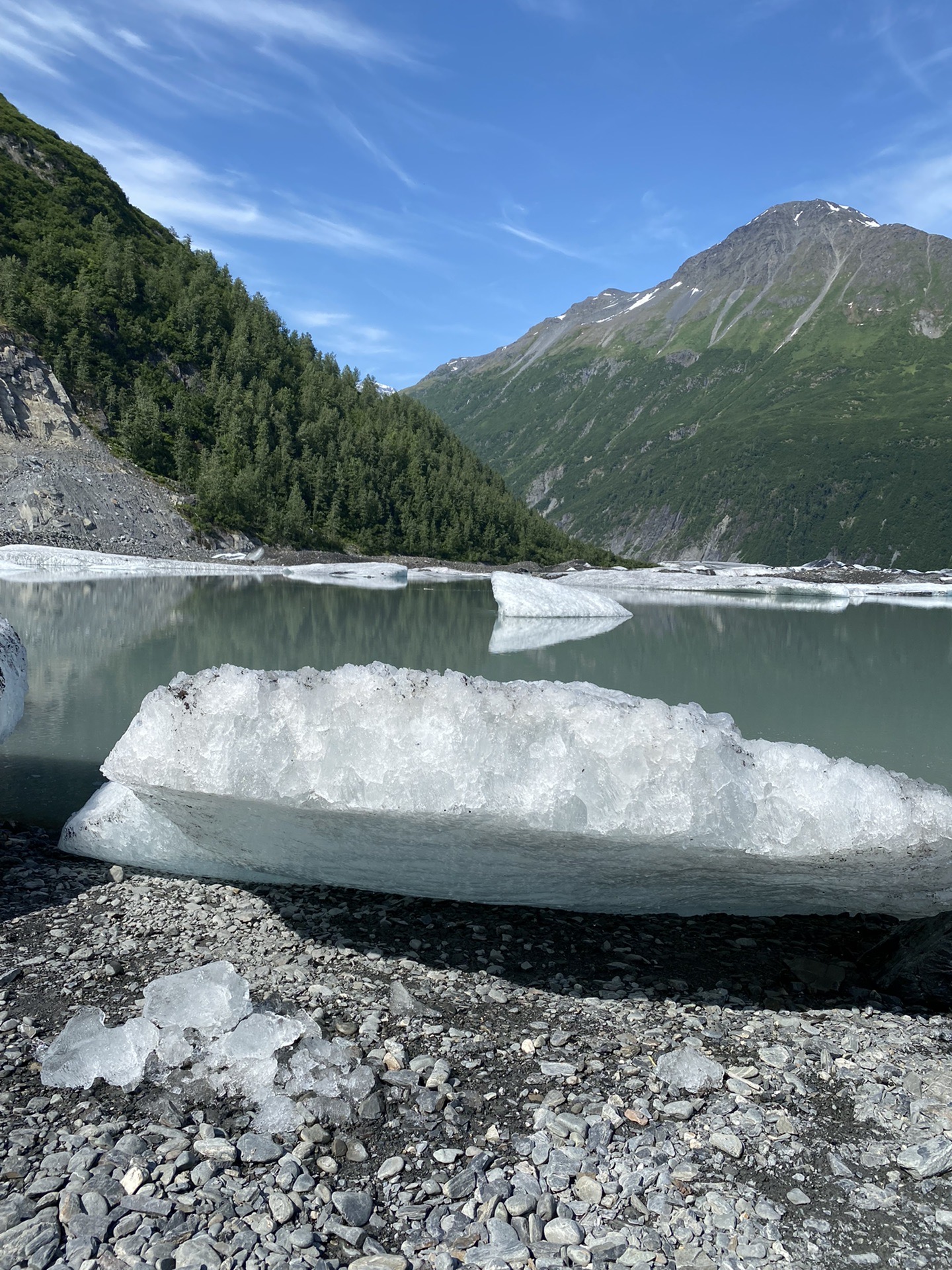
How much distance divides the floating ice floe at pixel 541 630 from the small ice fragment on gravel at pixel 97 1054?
14343mm

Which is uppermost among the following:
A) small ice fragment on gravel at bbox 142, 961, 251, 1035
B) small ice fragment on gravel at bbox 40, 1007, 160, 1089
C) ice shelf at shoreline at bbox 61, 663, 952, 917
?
ice shelf at shoreline at bbox 61, 663, 952, 917

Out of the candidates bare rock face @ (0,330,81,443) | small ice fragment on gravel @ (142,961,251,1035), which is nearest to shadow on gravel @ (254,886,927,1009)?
small ice fragment on gravel @ (142,961,251,1035)

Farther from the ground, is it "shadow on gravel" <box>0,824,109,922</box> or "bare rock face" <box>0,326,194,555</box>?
"bare rock face" <box>0,326,194,555</box>

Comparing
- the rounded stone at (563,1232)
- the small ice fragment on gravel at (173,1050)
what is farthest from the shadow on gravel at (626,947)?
the rounded stone at (563,1232)

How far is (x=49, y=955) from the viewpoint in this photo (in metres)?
4.67

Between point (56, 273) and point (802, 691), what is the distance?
7578 cm

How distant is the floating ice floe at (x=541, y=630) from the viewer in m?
19.6

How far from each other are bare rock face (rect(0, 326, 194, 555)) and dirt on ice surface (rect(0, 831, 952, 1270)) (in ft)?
162

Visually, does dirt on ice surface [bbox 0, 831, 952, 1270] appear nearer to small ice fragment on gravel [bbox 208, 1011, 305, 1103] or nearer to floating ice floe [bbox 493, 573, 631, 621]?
small ice fragment on gravel [bbox 208, 1011, 305, 1103]

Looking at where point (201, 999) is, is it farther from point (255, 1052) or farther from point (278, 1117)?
point (278, 1117)

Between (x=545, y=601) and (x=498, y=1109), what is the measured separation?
24529mm

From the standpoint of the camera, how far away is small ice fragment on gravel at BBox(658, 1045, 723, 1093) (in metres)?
3.70

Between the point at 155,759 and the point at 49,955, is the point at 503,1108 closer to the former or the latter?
the point at 155,759

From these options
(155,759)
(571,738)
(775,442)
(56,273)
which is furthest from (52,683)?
(775,442)
